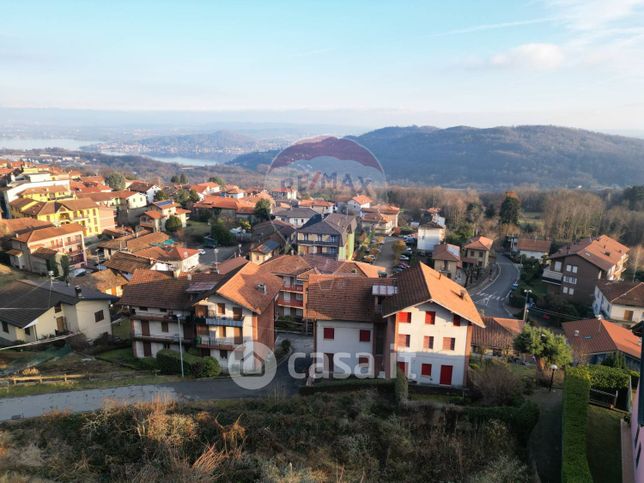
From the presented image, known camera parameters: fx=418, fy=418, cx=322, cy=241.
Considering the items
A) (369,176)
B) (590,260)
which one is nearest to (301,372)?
(369,176)

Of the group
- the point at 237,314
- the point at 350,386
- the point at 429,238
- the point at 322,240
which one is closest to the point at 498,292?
the point at 429,238

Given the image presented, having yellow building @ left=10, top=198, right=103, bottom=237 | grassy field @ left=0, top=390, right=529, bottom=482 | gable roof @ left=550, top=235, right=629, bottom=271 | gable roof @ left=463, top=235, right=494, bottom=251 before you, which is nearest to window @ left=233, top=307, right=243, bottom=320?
grassy field @ left=0, top=390, right=529, bottom=482

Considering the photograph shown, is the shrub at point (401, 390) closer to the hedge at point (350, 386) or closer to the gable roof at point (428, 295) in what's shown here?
the hedge at point (350, 386)

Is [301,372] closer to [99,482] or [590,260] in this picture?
[99,482]

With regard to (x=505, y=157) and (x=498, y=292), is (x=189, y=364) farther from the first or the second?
(x=505, y=157)

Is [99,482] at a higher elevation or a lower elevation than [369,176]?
lower

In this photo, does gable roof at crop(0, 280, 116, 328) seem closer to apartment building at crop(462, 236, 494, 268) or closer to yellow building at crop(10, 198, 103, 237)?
yellow building at crop(10, 198, 103, 237)
